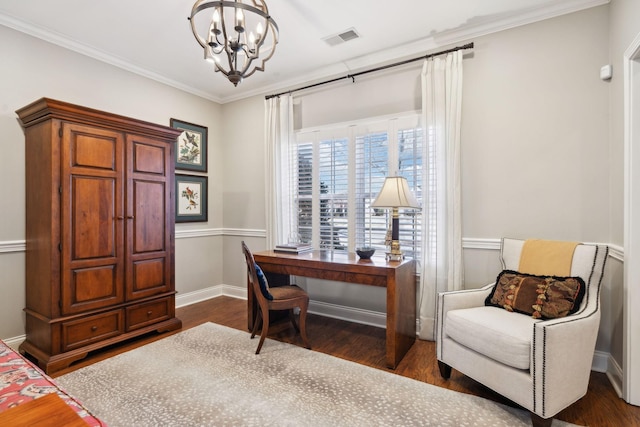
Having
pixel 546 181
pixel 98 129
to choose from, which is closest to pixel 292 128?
pixel 98 129

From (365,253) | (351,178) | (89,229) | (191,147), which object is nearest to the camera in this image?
(89,229)

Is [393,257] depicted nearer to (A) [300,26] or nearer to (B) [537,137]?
(B) [537,137]

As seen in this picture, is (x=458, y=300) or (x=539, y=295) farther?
(x=458, y=300)

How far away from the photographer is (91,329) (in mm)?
2678

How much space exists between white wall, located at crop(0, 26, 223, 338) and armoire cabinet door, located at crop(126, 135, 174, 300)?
Answer: 800 mm

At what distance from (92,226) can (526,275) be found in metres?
3.47

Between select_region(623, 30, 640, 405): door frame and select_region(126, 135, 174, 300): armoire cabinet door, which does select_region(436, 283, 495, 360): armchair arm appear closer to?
select_region(623, 30, 640, 405): door frame

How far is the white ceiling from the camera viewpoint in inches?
99.9

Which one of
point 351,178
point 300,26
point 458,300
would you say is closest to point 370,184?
point 351,178

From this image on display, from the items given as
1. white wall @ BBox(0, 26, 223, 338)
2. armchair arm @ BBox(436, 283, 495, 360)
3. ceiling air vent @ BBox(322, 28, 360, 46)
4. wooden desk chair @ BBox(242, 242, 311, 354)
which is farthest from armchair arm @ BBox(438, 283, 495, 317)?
white wall @ BBox(0, 26, 223, 338)

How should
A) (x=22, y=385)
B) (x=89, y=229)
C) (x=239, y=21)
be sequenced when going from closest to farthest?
(x=22, y=385) → (x=239, y=21) → (x=89, y=229)

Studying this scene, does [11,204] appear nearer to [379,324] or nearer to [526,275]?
[379,324]

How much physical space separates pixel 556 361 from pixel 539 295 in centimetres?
53

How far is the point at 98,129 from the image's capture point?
2.70 meters
